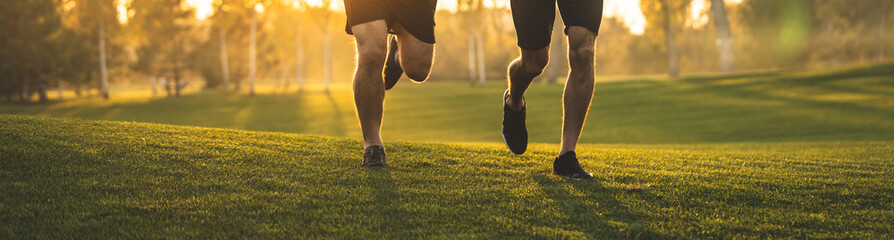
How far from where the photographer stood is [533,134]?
1451cm

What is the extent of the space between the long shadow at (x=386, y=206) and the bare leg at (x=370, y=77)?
0.50 meters

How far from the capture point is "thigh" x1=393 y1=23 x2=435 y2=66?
3972mm

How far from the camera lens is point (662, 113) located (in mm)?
16844

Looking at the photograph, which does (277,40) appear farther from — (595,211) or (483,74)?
(595,211)

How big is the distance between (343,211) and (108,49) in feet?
158

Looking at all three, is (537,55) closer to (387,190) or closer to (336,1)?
(387,190)

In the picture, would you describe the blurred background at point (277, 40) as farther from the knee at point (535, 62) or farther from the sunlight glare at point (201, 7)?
the knee at point (535, 62)

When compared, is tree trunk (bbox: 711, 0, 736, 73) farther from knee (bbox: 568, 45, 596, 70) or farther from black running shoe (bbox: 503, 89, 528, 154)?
knee (bbox: 568, 45, 596, 70)

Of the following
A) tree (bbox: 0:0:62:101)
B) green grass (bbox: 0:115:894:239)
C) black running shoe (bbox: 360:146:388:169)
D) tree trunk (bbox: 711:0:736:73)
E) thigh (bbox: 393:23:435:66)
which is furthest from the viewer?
tree trunk (bbox: 711:0:736:73)

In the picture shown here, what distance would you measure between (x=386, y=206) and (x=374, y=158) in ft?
3.26

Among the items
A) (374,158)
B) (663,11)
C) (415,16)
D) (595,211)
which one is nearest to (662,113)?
(415,16)

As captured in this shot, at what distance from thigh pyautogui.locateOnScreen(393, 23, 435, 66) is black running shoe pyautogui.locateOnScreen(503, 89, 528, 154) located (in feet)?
2.52

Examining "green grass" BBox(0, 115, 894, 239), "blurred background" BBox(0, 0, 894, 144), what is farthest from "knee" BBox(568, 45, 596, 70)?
"blurred background" BBox(0, 0, 894, 144)

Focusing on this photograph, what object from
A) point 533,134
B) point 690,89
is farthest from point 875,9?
point 533,134
